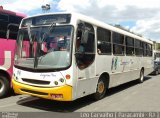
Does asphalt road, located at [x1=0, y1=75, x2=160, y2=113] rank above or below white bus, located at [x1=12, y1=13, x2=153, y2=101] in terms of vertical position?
below

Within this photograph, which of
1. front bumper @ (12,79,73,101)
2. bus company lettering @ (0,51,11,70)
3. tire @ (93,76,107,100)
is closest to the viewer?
front bumper @ (12,79,73,101)

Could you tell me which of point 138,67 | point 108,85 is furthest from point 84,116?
point 138,67

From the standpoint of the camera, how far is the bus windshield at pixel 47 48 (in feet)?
25.2

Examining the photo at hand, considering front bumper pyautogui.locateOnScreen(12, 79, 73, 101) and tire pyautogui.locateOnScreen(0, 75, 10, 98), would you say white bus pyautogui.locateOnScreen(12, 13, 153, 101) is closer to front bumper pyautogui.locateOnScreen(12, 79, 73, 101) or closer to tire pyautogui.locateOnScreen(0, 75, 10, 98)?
front bumper pyautogui.locateOnScreen(12, 79, 73, 101)

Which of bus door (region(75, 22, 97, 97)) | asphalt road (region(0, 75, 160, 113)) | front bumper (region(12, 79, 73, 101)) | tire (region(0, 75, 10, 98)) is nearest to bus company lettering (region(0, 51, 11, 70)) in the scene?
tire (region(0, 75, 10, 98))

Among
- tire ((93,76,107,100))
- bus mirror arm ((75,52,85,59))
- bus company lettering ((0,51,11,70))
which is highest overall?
bus mirror arm ((75,52,85,59))

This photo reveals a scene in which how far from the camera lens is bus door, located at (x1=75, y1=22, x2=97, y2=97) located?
8031 mm

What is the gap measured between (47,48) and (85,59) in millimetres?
1279

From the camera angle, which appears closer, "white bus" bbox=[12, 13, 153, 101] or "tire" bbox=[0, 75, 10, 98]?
"white bus" bbox=[12, 13, 153, 101]

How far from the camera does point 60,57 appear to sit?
768 centimetres

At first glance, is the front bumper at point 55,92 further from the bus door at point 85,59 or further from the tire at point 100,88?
the tire at point 100,88

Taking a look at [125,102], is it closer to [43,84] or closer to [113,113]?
[113,113]

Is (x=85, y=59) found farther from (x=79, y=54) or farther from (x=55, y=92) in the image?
(x=55, y=92)

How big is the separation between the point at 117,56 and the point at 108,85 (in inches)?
61.3
